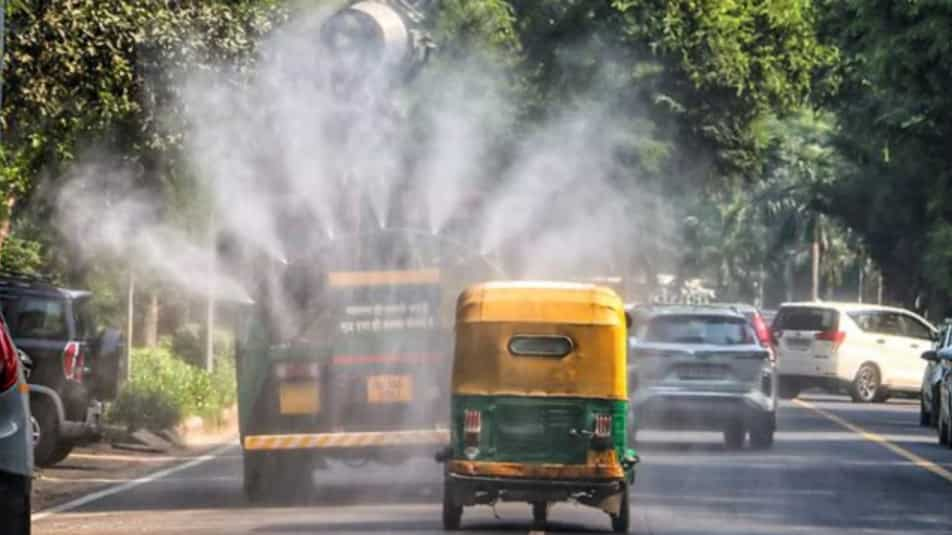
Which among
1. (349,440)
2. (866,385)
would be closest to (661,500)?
(349,440)

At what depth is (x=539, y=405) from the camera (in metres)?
17.2

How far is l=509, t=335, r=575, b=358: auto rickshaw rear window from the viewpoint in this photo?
17.3m

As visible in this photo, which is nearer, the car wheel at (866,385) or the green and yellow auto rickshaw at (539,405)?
the green and yellow auto rickshaw at (539,405)

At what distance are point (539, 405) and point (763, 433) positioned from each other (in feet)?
37.3

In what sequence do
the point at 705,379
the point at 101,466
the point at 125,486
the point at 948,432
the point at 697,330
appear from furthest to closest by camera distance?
the point at 948,432, the point at 697,330, the point at 705,379, the point at 101,466, the point at 125,486

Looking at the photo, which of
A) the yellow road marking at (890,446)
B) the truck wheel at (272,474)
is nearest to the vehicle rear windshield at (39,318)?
the truck wheel at (272,474)

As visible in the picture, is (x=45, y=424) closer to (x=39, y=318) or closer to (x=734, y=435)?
(x=39, y=318)

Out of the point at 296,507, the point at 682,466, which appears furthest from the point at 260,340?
the point at 682,466

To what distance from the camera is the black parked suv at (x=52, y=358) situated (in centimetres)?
2297

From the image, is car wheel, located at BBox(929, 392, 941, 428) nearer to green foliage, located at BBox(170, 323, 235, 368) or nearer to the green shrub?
the green shrub

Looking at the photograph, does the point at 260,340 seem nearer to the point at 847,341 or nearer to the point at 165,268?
the point at 165,268

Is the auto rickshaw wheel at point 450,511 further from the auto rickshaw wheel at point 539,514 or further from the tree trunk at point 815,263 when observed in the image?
the tree trunk at point 815,263

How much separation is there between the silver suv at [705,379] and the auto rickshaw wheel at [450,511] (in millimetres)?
10709

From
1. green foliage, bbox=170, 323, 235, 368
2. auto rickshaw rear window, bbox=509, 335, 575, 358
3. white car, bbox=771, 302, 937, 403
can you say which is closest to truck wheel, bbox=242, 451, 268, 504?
auto rickshaw rear window, bbox=509, 335, 575, 358
